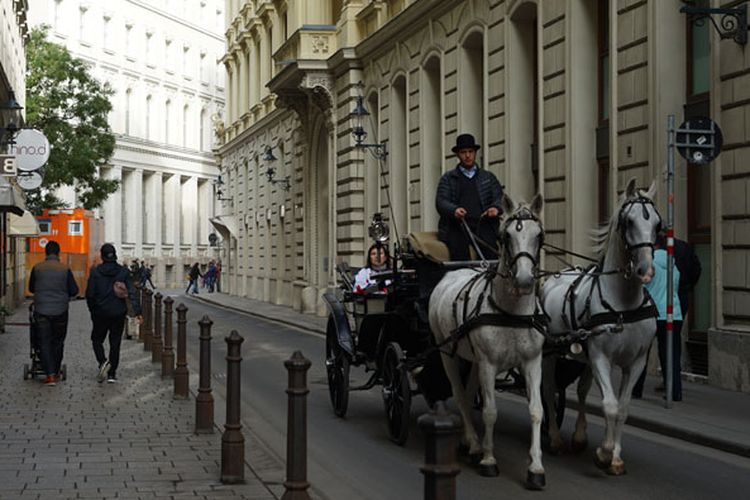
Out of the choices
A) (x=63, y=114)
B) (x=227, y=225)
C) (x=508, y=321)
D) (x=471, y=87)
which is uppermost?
(x=63, y=114)

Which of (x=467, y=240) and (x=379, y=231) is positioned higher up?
(x=379, y=231)

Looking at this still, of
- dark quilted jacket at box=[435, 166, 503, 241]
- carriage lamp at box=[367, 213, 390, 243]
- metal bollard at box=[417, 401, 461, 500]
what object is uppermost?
dark quilted jacket at box=[435, 166, 503, 241]

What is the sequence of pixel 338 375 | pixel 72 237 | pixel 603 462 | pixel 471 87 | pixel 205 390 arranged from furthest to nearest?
pixel 72 237 → pixel 471 87 → pixel 338 375 → pixel 205 390 → pixel 603 462

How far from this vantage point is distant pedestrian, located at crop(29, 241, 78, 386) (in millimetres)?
15516

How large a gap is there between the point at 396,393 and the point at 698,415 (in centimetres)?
345

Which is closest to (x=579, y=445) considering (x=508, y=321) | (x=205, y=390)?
(x=508, y=321)

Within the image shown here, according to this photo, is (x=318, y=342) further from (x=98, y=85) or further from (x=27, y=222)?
(x=98, y=85)

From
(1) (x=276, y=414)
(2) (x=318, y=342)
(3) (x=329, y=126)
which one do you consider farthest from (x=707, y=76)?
(3) (x=329, y=126)

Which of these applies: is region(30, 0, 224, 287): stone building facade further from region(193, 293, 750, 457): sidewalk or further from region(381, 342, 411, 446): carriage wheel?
region(381, 342, 411, 446): carriage wheel

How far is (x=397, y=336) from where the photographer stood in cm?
1131

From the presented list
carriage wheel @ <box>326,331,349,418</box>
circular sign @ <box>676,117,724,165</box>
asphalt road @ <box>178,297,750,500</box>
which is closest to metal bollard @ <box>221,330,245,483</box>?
asphalt road @ <box>178,297,750,500</box>

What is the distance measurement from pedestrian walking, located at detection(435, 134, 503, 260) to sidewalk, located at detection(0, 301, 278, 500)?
9.47 ft

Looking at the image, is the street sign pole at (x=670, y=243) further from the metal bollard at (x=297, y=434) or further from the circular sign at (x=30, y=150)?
the circular sign at (x=30, y=150)

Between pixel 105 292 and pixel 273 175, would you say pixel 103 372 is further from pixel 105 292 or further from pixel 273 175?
pixel 273 175
